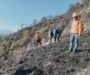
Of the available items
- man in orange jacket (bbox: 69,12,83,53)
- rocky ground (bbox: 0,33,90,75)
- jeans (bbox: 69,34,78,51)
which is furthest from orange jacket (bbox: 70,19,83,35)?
rocky ground (bbox: 0,33,90,75)

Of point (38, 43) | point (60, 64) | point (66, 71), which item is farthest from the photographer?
point (38, 43)

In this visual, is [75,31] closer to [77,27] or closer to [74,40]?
[77,27]

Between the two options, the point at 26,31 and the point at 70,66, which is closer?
the point at 70,66

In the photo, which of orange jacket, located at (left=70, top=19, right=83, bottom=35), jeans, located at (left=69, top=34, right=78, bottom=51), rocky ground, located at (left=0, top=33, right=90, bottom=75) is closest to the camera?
rocky ground, located at (left=0, top=33, right=90, bottom=75)

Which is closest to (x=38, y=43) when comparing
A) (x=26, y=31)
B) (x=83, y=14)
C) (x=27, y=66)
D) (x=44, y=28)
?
(x=83, y=14)

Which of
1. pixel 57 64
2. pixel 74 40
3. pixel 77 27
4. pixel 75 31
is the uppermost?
pixel 77 27

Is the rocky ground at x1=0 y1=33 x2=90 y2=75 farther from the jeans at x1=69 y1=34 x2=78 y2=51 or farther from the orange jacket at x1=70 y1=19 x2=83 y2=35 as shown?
the orange jacket at x1=70 y1=19 x2=83 y2=35

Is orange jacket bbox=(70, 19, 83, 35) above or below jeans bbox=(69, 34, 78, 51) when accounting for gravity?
above

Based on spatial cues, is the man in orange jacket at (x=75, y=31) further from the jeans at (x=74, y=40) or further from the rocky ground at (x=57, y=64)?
the rocky ground at (x=57, y=64)

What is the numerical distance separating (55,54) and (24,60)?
1.91m

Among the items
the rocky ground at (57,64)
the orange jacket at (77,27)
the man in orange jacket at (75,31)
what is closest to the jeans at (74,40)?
the man in orange jacket at (75,31)

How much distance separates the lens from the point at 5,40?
53906mm

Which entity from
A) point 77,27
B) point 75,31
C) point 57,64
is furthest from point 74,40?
point 57,64

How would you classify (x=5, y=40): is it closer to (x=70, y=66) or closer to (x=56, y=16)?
(x=56, y=16)
